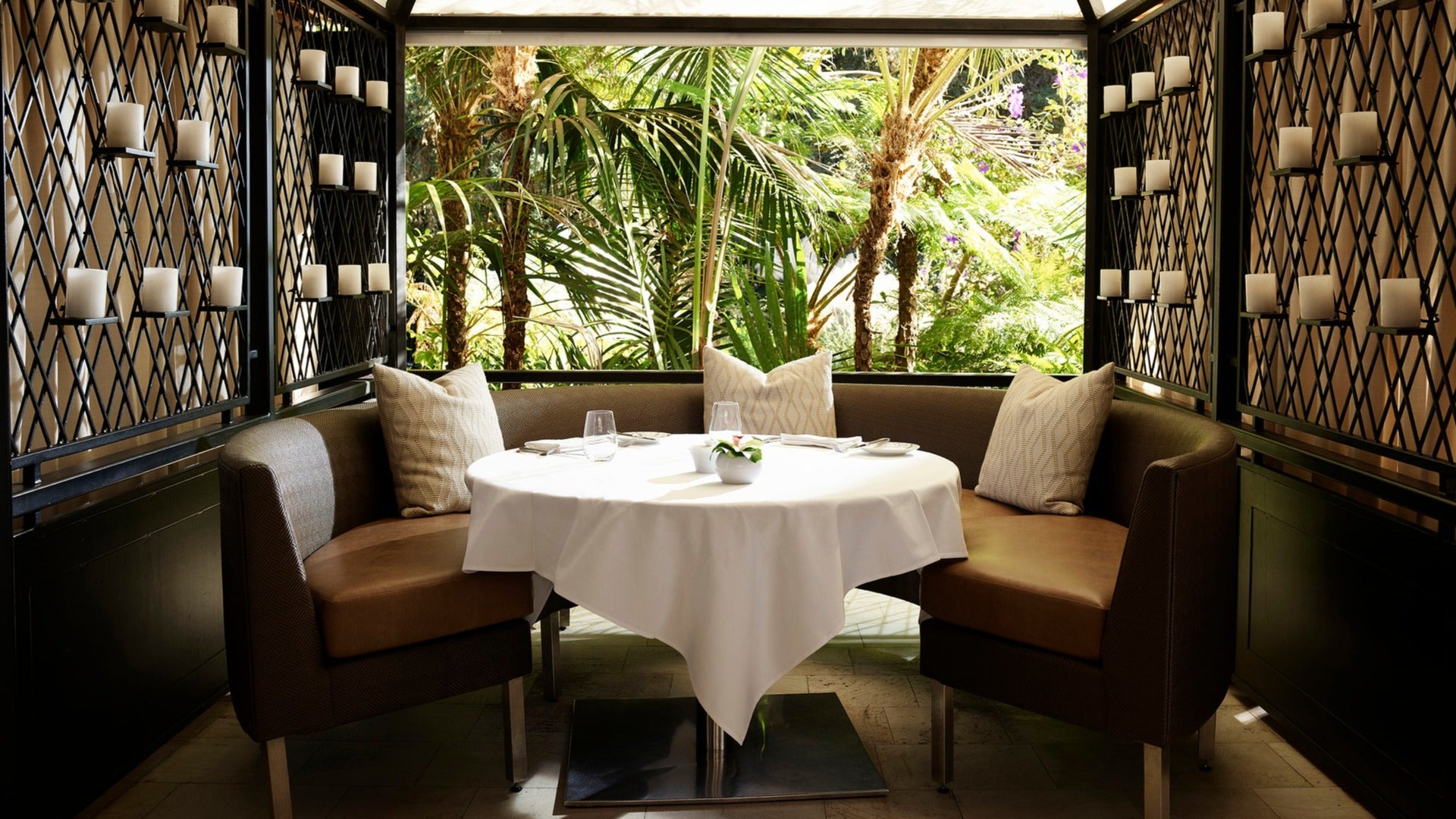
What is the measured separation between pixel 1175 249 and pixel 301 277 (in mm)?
2985

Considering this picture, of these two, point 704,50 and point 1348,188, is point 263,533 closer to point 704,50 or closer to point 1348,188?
point 1348,188

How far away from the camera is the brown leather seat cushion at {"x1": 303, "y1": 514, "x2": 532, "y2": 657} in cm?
251

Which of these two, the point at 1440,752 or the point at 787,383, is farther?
the point at 787,383

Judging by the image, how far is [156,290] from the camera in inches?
109

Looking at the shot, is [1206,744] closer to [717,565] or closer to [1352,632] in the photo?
[1352,632]

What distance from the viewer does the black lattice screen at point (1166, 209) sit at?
3.72m

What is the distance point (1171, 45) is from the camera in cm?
394

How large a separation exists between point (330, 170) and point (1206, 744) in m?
3.21

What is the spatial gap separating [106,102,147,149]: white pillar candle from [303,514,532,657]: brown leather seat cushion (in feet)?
3.44

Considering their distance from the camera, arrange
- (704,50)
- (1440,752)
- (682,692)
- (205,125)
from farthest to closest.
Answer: (704,50) → (682,692) → (205,125) → (1440,752)

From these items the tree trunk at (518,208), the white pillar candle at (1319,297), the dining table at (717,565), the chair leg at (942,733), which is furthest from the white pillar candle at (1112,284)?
the tree trunk at (518,208)

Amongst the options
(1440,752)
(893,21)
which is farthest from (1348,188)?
(893,21)

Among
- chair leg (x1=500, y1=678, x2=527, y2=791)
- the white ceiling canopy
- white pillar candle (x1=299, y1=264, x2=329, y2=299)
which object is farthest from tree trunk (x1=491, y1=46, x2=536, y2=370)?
chair leg (x1=500, y1=678, x2=527, y2=791)

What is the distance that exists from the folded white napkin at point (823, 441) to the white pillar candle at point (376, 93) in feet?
7.06
